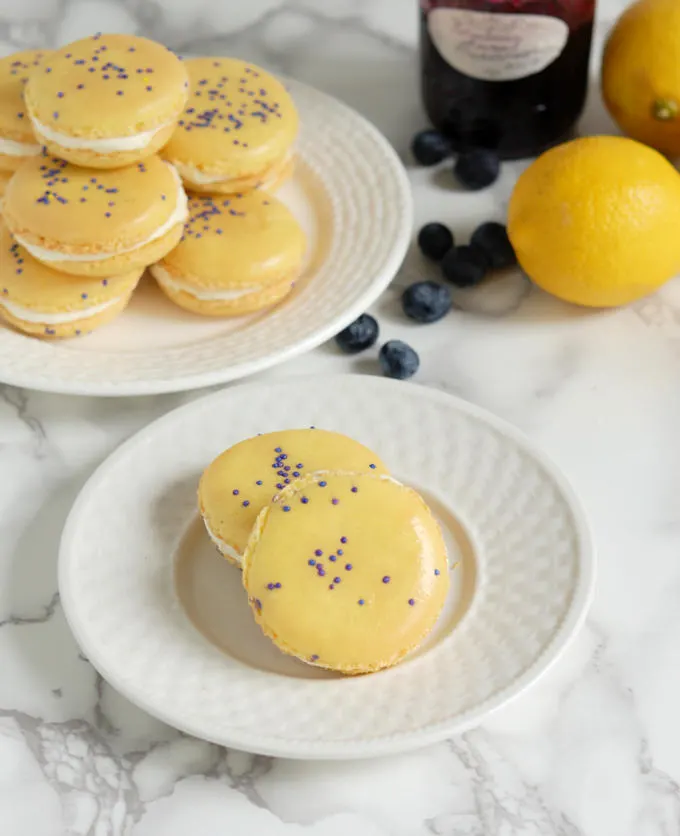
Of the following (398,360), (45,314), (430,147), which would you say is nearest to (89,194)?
(45,314)

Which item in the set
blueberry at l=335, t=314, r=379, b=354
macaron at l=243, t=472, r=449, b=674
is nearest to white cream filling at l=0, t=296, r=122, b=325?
blueberry at l=335, t=314, r=379, b=354

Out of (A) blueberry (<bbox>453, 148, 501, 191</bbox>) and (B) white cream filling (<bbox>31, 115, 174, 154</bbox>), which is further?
(A) blueberry (<bbox>453, 148, 501, 191</bbox>)

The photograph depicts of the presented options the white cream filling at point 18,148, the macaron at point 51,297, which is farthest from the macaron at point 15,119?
the macaron at point 51,297

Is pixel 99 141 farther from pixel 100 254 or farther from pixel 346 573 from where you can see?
pixel 346 573

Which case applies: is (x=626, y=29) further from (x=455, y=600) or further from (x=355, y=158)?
(x=455, y=600)

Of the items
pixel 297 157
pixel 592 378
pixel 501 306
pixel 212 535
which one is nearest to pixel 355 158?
pixel 297 157

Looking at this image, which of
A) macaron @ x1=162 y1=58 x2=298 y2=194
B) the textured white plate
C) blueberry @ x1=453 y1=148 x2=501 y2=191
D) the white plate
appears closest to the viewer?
the textured white plate

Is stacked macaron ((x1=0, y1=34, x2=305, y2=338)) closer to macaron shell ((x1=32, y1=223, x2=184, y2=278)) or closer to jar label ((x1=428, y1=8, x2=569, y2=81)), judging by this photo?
macaron shell ((x1=32, y1=223, x2=184, y2=278))
